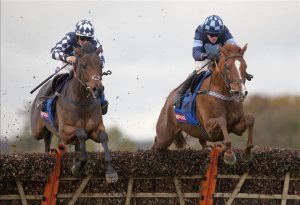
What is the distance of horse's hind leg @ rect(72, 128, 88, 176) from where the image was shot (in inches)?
457

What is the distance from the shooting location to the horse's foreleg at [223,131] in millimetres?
11219

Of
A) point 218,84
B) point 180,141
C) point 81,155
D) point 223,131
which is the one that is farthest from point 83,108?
point 180,141

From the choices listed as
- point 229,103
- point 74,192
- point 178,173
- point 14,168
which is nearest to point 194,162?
point 178,173

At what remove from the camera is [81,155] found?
38.1ft

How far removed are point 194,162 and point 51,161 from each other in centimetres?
211

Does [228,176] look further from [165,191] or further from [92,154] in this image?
[92,154]

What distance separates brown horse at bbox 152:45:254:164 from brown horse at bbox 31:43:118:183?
1.53 metres

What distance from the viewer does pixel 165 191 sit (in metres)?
12.3

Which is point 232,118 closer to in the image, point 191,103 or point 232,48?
point 191,103

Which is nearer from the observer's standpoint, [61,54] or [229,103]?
[229,103]

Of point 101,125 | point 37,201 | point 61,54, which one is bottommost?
point 37,201

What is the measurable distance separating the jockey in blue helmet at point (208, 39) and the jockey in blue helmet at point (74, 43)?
1450 mm

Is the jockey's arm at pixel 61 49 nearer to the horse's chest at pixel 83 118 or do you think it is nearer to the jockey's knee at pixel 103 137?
the horse's chest at pixel 83 118

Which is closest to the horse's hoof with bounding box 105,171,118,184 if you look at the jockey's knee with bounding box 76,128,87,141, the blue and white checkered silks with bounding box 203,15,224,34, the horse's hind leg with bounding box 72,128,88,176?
the horse's hind leg with bounding box 72,128,88,176
